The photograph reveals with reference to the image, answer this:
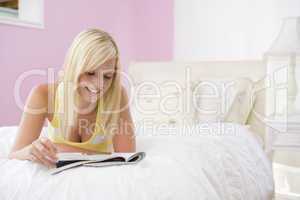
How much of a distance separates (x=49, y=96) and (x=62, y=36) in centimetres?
146

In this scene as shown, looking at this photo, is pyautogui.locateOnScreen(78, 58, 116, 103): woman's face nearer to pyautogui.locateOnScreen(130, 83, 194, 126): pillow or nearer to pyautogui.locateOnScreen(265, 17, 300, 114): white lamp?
pyautogui.locateOnScreen(130, 83, 194, 126): pillow

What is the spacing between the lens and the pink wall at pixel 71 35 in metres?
2.41

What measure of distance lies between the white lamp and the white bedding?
1.16m

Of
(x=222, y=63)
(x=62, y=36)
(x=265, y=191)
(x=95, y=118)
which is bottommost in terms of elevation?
(x=265, y=191)

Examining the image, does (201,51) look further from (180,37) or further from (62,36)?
(62,36)

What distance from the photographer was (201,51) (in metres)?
2.90

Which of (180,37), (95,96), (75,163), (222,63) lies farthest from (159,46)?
(75,163)

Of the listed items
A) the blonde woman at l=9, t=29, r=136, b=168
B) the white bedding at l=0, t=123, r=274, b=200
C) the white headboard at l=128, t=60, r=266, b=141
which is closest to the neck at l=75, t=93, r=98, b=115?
the blonde woman at l=9, t=29, r=136, b=168

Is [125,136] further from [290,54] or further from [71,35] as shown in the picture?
[71,35]

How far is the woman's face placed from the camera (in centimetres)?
129

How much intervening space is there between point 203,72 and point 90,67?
1.46 metres

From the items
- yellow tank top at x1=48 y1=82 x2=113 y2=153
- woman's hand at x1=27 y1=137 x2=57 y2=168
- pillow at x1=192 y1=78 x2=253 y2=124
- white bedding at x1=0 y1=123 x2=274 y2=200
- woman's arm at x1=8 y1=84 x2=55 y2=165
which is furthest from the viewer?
pillow at x1=192 y1=78 x2=253 y2=124
